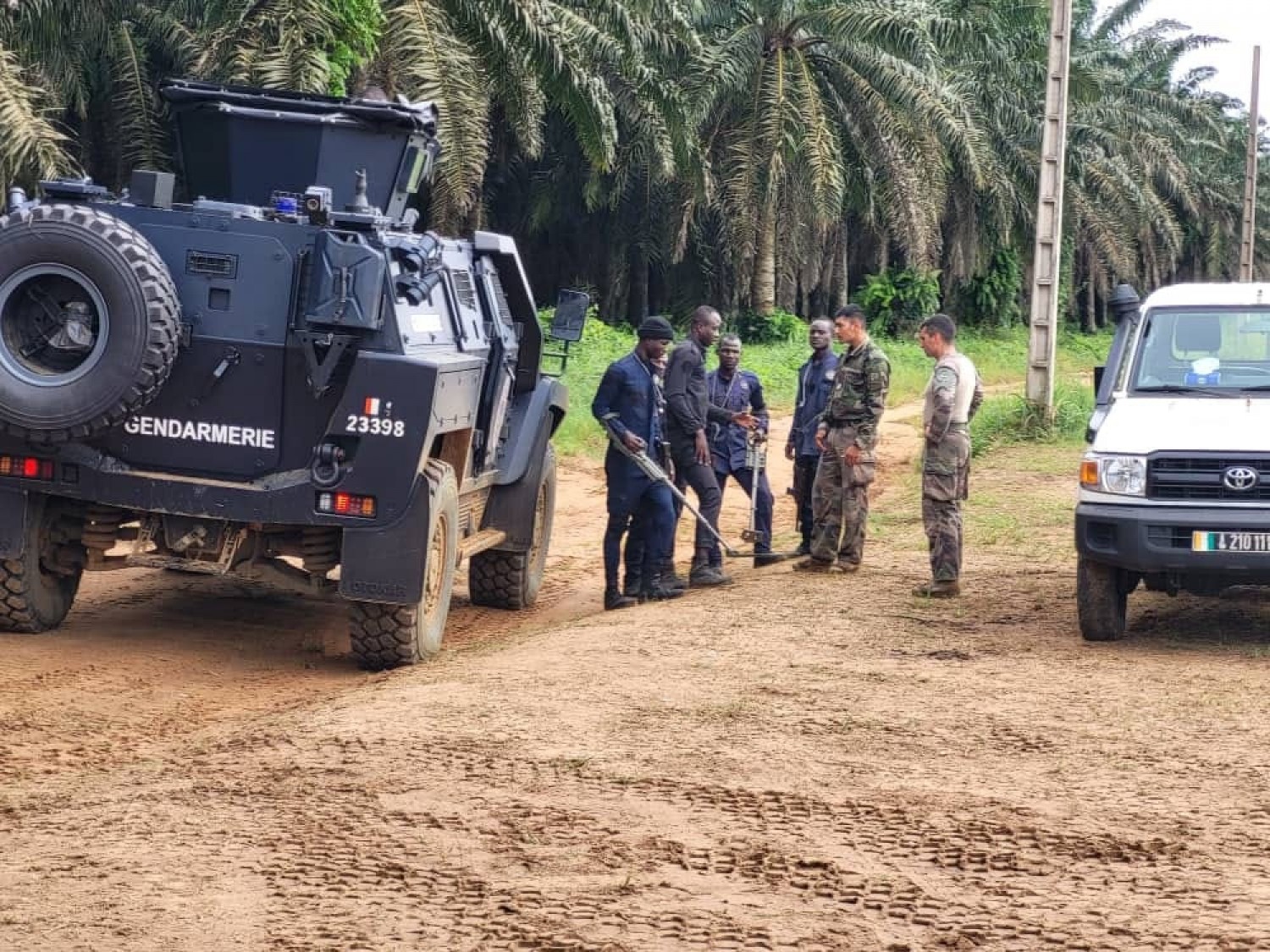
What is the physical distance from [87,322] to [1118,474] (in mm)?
5101

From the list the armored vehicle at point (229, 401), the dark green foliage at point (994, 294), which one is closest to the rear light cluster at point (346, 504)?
the armored vehicle at point (229, 401)

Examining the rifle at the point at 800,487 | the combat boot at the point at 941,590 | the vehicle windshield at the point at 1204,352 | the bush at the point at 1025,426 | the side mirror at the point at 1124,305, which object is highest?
the side mirror at the point at 1124,305

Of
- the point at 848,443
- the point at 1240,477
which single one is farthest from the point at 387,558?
the point at 1240,477

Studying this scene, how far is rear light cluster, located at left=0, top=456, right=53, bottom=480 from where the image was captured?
9430mm

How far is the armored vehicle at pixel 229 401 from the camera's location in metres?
9.04

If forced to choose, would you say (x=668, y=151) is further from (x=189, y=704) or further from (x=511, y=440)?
(x=189, y=704)

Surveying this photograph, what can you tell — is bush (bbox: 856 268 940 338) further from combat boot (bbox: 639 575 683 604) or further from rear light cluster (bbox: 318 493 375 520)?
rear light cluster (bbox: 318 493 375 520)

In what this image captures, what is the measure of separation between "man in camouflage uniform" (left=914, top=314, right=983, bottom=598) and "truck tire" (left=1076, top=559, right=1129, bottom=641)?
4.56 feet

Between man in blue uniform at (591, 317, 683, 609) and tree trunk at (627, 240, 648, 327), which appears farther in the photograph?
tree trunk at (627, 240, 648, 327)

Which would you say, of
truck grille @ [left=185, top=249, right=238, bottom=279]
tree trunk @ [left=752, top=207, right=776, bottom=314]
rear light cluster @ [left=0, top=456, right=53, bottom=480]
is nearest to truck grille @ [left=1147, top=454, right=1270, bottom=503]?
truck grille @ [left=185, top=249, right=238, bottom=279]

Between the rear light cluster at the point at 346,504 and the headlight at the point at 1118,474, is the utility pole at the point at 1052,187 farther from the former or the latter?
the rear light cluster at the point at 346,504

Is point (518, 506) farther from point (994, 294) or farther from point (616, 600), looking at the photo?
point (994, 294)

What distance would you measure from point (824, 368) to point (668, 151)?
1399 cm

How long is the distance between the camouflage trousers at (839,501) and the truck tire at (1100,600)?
239cm
